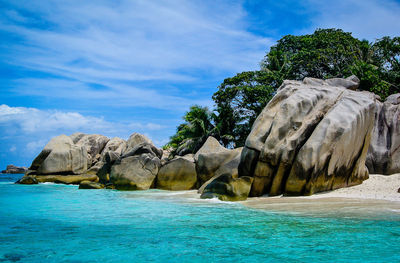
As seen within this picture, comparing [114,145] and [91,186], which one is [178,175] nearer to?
[91,186]

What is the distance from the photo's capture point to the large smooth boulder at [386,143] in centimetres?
1450

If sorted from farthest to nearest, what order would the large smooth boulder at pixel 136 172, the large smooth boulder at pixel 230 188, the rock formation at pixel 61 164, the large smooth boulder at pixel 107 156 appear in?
the rock formation at pixel 61 164, the large smooth boulder at pixel 107 156, the large smooth boulder at pixel 136 172, the large smooth boulder at pixel 230 188

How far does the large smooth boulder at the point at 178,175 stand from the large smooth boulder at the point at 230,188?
5398mm

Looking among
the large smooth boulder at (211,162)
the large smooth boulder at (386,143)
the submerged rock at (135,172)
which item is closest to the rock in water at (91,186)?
the submerged rock at (135,172)

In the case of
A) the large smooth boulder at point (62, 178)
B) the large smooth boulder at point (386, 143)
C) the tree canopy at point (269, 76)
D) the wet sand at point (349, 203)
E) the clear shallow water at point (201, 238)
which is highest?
the tree canopy at point (269, 76)

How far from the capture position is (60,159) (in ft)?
89.2

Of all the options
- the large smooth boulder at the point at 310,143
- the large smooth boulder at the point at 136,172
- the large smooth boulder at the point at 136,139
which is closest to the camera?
the large smooth boulder at the point at 310,143

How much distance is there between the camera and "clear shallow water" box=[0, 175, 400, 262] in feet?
15.7

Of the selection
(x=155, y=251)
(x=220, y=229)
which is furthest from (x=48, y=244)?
(x=220, y=229)

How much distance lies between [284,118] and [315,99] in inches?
58.8

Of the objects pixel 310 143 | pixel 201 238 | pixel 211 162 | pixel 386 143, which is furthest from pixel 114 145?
pixel 201 238

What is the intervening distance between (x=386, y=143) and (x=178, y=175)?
978 cm

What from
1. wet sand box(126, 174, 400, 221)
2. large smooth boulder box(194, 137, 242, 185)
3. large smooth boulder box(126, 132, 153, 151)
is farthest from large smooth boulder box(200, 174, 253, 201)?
large smooth boulder box(126, 132, 153, 151)

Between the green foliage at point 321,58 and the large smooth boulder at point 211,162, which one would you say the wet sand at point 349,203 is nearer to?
the large smooth boulder at point 211,162
